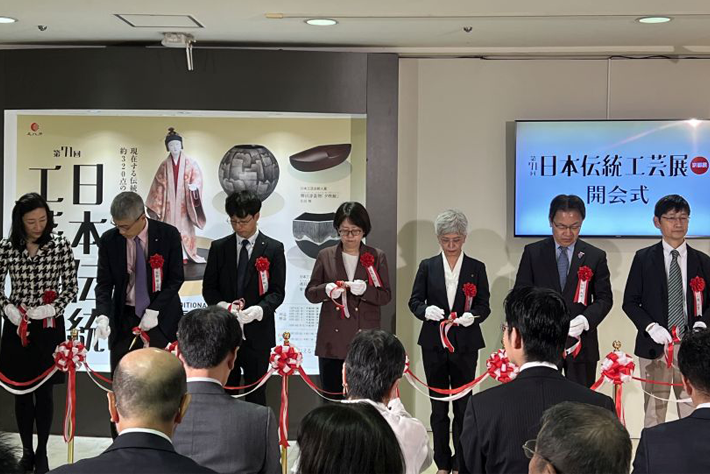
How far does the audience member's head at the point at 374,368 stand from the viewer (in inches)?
107

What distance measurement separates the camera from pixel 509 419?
2465 mm

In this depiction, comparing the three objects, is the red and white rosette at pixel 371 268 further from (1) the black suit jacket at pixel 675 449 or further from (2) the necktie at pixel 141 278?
(1) the black suit jacket at pixel 675 449

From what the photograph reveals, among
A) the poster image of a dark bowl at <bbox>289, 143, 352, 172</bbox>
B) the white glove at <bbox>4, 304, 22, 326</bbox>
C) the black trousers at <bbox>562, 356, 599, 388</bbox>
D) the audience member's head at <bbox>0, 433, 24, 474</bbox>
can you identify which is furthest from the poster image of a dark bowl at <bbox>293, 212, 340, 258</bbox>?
the audience member's head at <bbox>0, 433, 24, 474</bbox>

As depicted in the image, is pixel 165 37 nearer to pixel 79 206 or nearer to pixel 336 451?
pixel 79 206

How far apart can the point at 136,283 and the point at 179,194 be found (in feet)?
4.46

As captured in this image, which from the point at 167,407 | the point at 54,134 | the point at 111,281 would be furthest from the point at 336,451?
the point at 54,134

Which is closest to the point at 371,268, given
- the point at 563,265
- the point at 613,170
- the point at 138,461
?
the point at 563,265

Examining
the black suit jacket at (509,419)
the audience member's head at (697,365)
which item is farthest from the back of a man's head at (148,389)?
the audience member's head at (697,365)

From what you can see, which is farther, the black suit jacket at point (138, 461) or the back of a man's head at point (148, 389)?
the back of a man's head at point (148, 389)

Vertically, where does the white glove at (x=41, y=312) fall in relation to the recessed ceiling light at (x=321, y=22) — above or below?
below

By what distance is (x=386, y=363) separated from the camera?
8.94 ft

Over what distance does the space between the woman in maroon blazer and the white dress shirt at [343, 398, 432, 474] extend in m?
2.29

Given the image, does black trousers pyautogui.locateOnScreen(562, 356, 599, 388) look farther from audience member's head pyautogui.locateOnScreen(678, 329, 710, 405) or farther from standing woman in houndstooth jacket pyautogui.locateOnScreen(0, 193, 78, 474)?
standing woman in houndstooth jacket pyautogui.locateOnScreen(0, 193, 78, 474)

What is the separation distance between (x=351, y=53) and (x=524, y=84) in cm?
123
